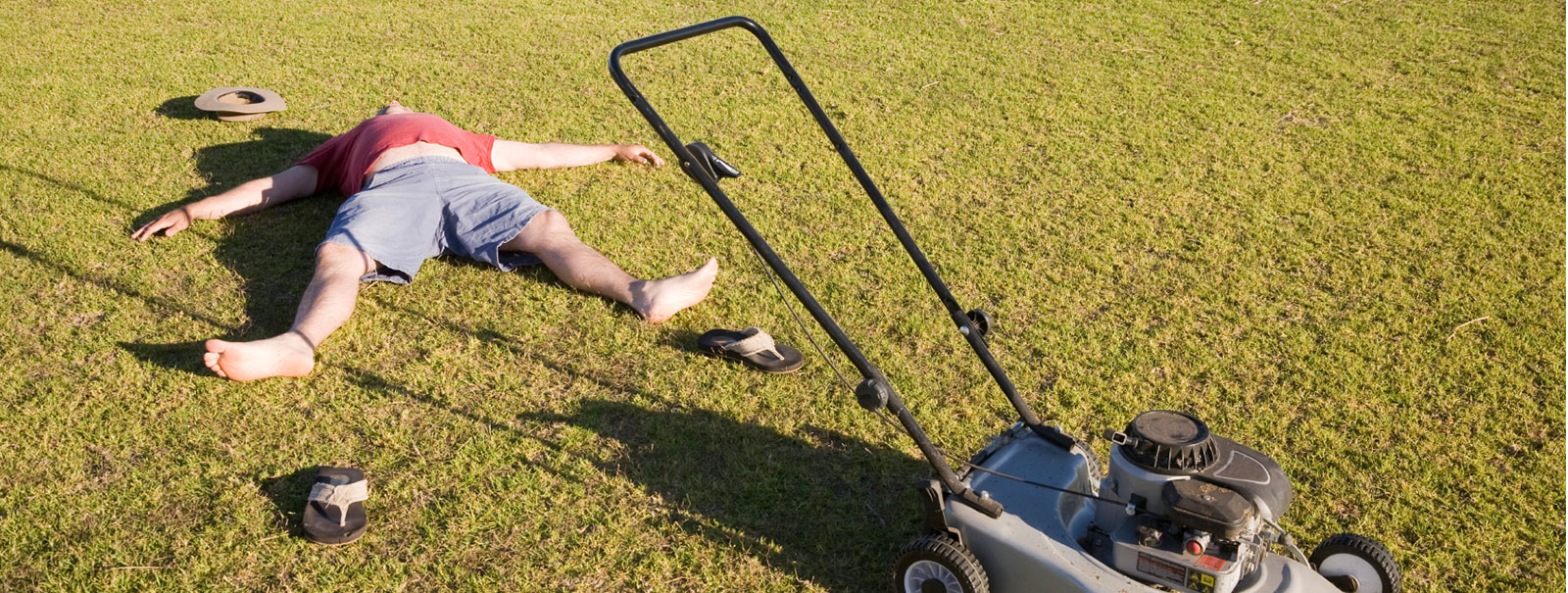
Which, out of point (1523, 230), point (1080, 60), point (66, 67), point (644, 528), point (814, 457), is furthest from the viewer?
point (1080, 60)

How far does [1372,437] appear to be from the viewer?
142 inches

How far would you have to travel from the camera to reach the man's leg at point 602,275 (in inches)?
164

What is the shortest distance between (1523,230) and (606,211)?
13.6 feet

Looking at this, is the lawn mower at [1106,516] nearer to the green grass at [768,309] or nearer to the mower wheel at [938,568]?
the mower wheel at [938,568]

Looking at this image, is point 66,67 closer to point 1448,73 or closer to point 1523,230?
point 1523,230

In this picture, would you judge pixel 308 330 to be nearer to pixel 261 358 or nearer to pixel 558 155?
pixel 261 358

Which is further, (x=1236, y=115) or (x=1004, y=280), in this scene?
(x=1236, y=115)

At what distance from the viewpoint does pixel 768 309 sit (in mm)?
4336

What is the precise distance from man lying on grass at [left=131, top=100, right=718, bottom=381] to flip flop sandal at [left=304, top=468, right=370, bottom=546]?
2.19 feet

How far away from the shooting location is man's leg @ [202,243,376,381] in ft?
12.0

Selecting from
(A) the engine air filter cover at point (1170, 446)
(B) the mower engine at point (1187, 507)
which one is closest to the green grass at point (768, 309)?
(B) the mower engine at point (1187, 507)

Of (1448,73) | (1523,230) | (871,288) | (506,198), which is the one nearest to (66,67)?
(506,198)

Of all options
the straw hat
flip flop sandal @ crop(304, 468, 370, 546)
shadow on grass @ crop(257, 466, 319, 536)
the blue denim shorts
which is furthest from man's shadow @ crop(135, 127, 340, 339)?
flip flop sandal @ crop(304, 468, 370, 546)

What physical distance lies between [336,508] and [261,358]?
0.79 meters
